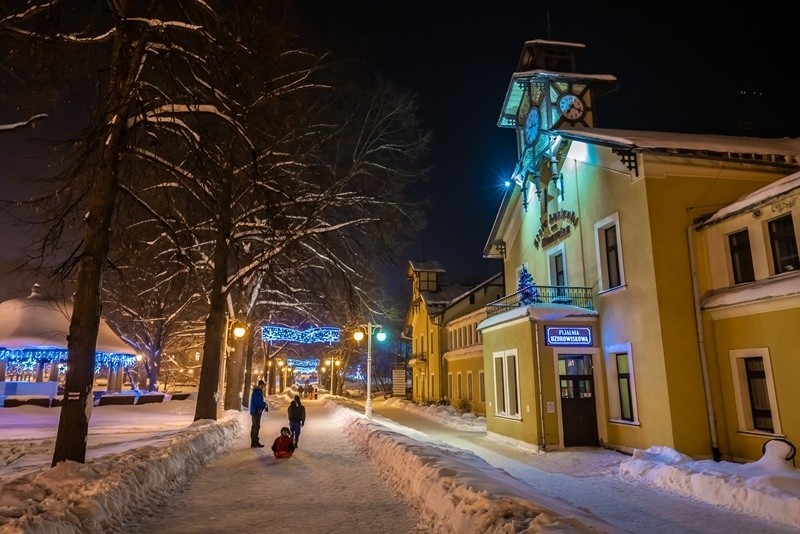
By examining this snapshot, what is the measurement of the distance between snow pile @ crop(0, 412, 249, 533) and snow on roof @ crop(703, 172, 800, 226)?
14948 millimetres

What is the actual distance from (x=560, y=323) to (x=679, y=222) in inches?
195

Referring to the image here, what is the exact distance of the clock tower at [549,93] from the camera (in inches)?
848

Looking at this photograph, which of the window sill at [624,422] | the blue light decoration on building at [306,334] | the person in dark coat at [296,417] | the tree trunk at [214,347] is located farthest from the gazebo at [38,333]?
the window sill at [624,422]

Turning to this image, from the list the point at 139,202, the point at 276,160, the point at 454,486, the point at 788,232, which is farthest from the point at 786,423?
the point at 276,160

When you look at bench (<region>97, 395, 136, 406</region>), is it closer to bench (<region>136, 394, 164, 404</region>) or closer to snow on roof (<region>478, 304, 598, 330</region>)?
bench (<region>136, 394, 164, 404</region>)

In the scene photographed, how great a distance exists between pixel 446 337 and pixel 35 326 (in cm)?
2760

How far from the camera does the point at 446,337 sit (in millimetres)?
41875

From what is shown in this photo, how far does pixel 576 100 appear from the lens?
71.4ft

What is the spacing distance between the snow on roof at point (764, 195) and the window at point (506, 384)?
8.31 m

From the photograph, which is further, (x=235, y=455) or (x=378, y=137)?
(x=378, y=137)

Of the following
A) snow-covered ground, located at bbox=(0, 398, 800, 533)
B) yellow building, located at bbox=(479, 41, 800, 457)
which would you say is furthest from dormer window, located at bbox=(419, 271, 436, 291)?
snow-covered ground, located at bbox=(0, 398, 800, 533)

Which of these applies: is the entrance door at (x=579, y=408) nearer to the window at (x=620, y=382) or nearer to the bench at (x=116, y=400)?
the window at (x=620, y=382)

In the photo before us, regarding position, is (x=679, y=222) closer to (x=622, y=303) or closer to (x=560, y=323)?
(x=622, y=303)

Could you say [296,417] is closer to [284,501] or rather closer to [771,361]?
[284,501]
